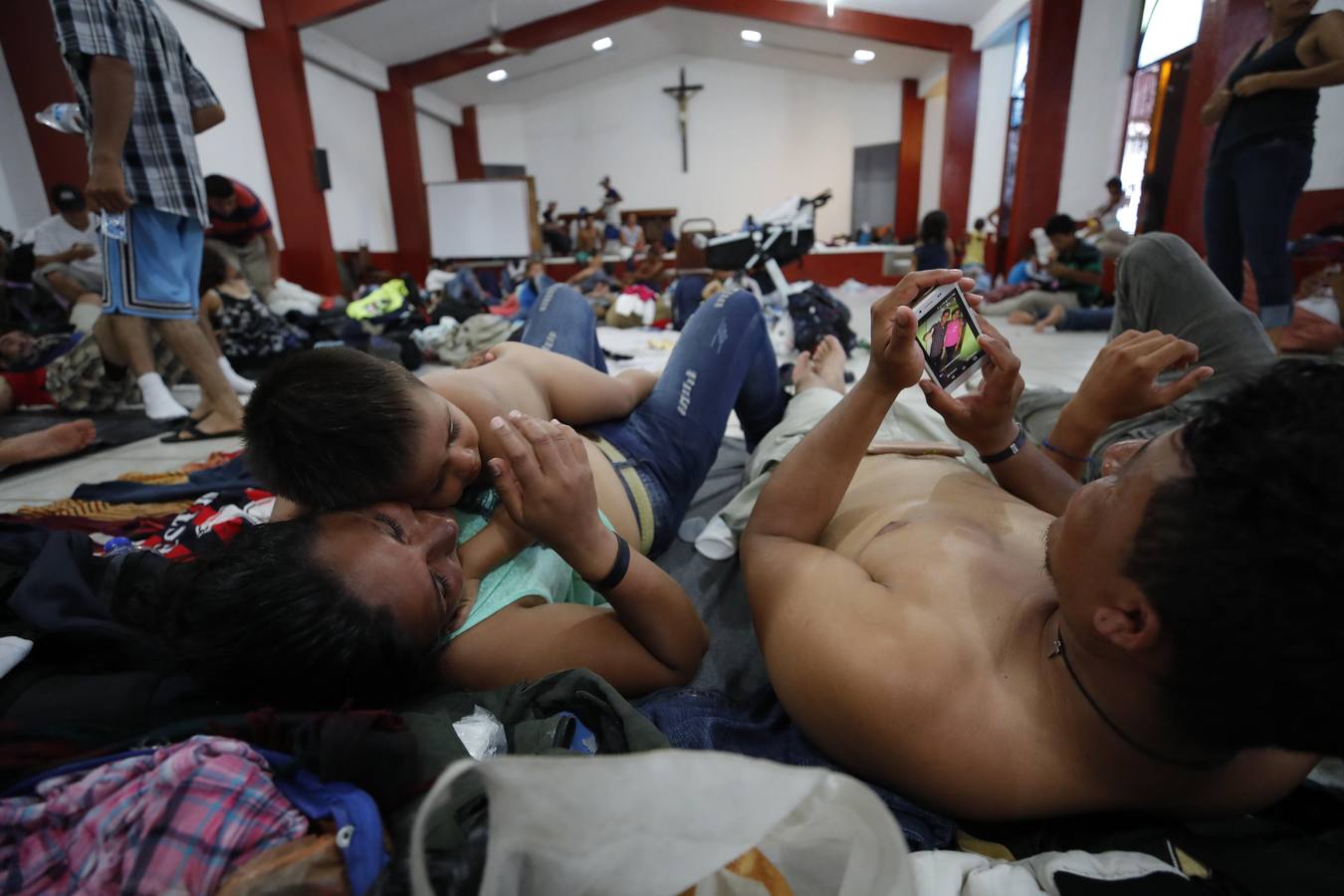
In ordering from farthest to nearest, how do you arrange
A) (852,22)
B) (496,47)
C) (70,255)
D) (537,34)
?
(537,34) < (852,22) < (496,47) < (70,255)

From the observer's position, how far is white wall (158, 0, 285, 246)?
17.9ft

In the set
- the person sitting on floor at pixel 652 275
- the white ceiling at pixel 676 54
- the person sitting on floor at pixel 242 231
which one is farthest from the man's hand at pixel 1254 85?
the white ceiling at pixel 676 54

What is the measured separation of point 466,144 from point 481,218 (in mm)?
2847

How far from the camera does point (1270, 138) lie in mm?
2369

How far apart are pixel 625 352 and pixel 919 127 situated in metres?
9.24

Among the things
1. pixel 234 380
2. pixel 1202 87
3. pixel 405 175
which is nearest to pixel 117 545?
pixel 234 380

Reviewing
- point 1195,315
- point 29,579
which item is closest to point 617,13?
point 1195,315

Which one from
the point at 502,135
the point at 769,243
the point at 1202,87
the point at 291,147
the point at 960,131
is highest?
the point at 502,135

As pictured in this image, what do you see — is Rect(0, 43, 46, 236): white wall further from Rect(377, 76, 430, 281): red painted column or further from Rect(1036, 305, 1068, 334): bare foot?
Rect(1036, 305, 1068, 334): bare foot

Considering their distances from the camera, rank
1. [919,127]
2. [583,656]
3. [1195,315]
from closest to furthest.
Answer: [583,656]
[1195,315]
[919,127]

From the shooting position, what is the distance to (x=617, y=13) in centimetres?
850

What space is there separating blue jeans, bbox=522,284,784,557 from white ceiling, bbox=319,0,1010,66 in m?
7.14

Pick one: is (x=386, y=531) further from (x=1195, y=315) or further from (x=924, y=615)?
(x=1195, y=315)

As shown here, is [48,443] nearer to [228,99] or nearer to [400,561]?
[400,561]
